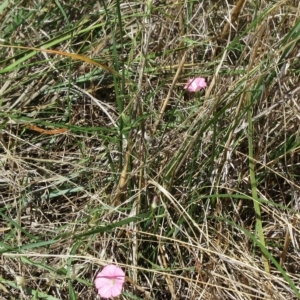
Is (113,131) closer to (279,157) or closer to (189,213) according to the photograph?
(189,213)

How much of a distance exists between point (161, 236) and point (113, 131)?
267 millimetres

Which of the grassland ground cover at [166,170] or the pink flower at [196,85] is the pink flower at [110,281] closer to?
the grassland ground cover at [166,170]

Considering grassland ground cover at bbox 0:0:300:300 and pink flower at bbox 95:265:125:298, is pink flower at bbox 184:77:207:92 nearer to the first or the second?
grassland ground cover at bbox 0:0:300:300

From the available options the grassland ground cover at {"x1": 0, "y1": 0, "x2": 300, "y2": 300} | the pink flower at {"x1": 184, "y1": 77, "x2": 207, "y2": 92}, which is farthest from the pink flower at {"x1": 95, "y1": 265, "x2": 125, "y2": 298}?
the pink flower at {"x1": 184, "y1": 77, "x2": 207, "y2": 92}

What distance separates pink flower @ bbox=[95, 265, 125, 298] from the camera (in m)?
1.19

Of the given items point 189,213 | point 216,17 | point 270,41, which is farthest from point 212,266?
point 216,17

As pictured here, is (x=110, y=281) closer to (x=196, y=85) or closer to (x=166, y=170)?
(x=166, y=170)

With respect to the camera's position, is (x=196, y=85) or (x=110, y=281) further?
(x=196, y=85)

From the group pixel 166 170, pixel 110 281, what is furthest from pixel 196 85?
pixel 110 281

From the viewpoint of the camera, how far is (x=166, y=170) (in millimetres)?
1305

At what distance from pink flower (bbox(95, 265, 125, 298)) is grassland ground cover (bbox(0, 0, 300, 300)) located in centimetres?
3

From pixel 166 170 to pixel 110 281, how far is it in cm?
25

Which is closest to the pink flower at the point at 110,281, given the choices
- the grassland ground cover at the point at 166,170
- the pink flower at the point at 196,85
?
the grassland ground cover at the point at 166,170

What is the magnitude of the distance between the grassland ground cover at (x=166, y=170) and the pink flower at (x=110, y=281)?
30 mm
